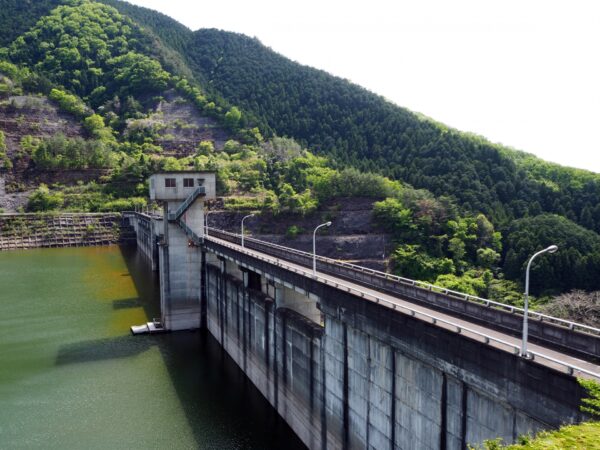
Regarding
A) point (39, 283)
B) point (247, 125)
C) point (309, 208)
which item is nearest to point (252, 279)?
point (39, 283)

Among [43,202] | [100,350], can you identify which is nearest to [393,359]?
[100,350]

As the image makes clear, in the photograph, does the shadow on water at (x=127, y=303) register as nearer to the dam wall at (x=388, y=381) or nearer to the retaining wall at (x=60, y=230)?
the dam wall at (x=388, y=381)

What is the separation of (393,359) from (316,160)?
109m

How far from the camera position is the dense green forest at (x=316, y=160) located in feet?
276

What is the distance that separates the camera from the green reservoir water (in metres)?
29.0

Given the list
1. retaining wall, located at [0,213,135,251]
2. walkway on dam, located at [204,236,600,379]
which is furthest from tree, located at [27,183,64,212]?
walkway on dam, located at [204,236,600,379]

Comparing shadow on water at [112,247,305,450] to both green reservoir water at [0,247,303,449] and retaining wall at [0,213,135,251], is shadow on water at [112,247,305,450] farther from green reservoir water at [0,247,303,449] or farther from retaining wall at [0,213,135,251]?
retaining wall at [0,213,135,251]

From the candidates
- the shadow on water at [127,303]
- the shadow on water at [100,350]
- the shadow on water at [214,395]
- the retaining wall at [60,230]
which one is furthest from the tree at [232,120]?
the shadow on water at [100,350]

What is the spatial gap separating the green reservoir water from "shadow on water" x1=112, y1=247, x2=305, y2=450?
65mm

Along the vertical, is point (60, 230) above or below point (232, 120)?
below

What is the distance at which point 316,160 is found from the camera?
125312mm

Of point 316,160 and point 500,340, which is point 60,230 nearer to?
point 316,160

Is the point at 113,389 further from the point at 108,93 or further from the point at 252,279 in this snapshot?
the point at 108,93

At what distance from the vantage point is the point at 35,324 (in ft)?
163
